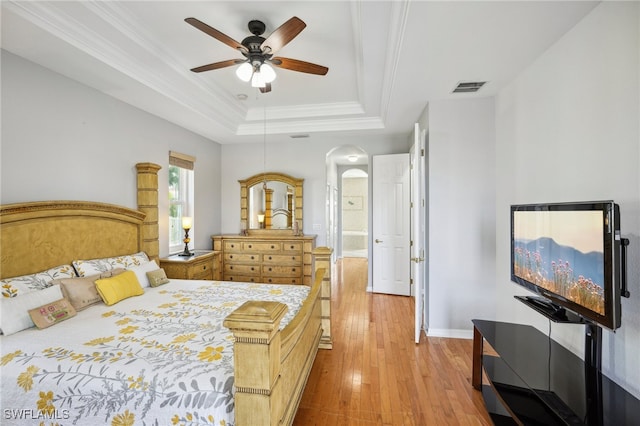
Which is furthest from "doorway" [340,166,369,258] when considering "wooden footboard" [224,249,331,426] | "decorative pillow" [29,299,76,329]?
"wooden footboard" [224,249,331,426]

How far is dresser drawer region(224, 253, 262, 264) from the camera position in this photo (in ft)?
14.5

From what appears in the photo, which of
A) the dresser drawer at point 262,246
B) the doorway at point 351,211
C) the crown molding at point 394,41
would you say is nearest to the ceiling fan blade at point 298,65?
the crown molding at point 394,41

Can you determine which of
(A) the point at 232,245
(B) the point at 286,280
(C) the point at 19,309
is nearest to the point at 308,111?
(A) the point at 232,245

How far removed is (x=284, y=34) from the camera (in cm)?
183

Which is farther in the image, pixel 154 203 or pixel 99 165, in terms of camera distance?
pixel 154 203

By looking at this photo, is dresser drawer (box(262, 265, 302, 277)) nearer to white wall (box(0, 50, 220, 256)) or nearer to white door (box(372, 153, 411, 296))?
white door (box(372, 153, 411, 296))

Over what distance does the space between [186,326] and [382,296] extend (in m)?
3.27

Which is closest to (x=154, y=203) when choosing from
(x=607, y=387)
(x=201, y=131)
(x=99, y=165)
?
(x=99, y=165)

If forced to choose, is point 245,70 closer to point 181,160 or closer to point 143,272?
point 143,272

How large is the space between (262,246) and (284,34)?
318 centimetres

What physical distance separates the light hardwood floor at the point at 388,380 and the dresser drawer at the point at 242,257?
1.68m

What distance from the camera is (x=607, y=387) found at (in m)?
1.35

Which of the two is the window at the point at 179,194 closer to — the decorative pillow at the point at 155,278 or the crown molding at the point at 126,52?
the crown molding at the point at 126,52

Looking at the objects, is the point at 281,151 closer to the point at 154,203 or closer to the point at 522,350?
the point at 154,203
